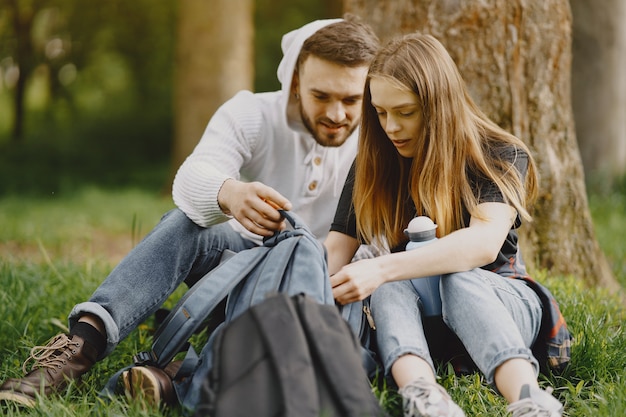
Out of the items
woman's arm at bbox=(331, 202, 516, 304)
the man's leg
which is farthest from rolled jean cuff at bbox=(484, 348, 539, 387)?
the man's leg

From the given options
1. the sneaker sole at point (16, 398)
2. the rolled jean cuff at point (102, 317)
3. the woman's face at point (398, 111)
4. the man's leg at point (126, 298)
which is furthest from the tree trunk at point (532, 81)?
the sneaker sole at point (16, 398)

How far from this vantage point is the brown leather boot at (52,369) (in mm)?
2271

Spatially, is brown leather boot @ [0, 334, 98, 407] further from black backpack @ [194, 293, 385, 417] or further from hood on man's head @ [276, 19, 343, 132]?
hood on man's head @ [276, 19, 343, 132]

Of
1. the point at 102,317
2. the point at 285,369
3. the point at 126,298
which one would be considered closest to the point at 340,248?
the point at 126,298

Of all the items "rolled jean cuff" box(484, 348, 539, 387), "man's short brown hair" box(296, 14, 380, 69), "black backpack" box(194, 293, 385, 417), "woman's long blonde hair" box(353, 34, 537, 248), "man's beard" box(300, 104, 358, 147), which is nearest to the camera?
"black backpack" box(194, 293, 385, 417)

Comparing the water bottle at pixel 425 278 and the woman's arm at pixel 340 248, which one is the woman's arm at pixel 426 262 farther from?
the woman's arm at pixel 340 248

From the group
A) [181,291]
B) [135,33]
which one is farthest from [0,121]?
[181,291]

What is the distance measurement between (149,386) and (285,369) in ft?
1.88

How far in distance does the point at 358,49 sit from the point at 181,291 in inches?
59.2

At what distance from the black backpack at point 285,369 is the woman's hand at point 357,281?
321 mm

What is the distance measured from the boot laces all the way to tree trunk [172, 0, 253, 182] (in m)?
6.85

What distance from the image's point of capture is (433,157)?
2625 millimetres

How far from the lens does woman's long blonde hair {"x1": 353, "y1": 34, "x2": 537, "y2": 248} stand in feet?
8.56

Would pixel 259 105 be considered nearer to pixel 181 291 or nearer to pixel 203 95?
pixel 181 291
